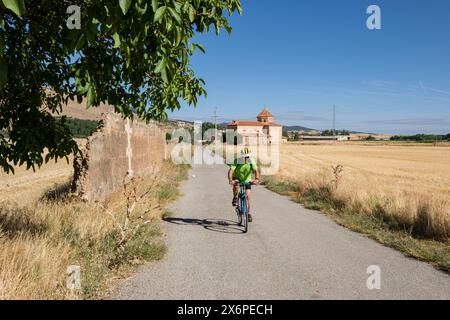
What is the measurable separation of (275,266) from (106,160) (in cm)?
A: 730

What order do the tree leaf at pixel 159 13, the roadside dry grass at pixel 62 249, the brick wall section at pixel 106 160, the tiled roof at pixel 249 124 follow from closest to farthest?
the tree leaf at pixel 159 13 < the roadside dry grass at pixel 62 249 < the brick wall section at pixel 106 160 < the tiled roof at pixel 249 124

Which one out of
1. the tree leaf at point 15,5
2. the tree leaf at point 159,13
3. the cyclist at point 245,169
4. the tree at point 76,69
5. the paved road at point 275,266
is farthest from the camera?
the cyclist at point 245,169

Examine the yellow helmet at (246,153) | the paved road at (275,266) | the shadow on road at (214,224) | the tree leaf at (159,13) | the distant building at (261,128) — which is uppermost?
the distant building at (261,128)

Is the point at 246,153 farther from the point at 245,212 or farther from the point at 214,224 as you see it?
the point at 214,224

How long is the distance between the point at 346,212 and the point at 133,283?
7.56 m

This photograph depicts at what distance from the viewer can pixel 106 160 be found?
12.0 metres

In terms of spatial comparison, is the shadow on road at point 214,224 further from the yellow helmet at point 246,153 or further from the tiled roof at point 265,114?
the tiled roof at point 265,114

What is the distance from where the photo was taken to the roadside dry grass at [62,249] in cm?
464

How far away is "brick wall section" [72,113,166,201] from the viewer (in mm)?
10102

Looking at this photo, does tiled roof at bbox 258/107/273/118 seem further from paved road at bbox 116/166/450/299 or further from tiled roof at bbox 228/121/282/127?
paved road at bbox 116/166/450/299

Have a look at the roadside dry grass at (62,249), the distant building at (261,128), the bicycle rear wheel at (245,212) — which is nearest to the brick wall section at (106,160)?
the roadside dry grass at (62,249)

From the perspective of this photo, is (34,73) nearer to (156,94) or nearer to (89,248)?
(156,94)

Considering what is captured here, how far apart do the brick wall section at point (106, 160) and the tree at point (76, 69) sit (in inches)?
169

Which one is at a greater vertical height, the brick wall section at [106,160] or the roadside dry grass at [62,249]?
the brick wall section at [106,160]
